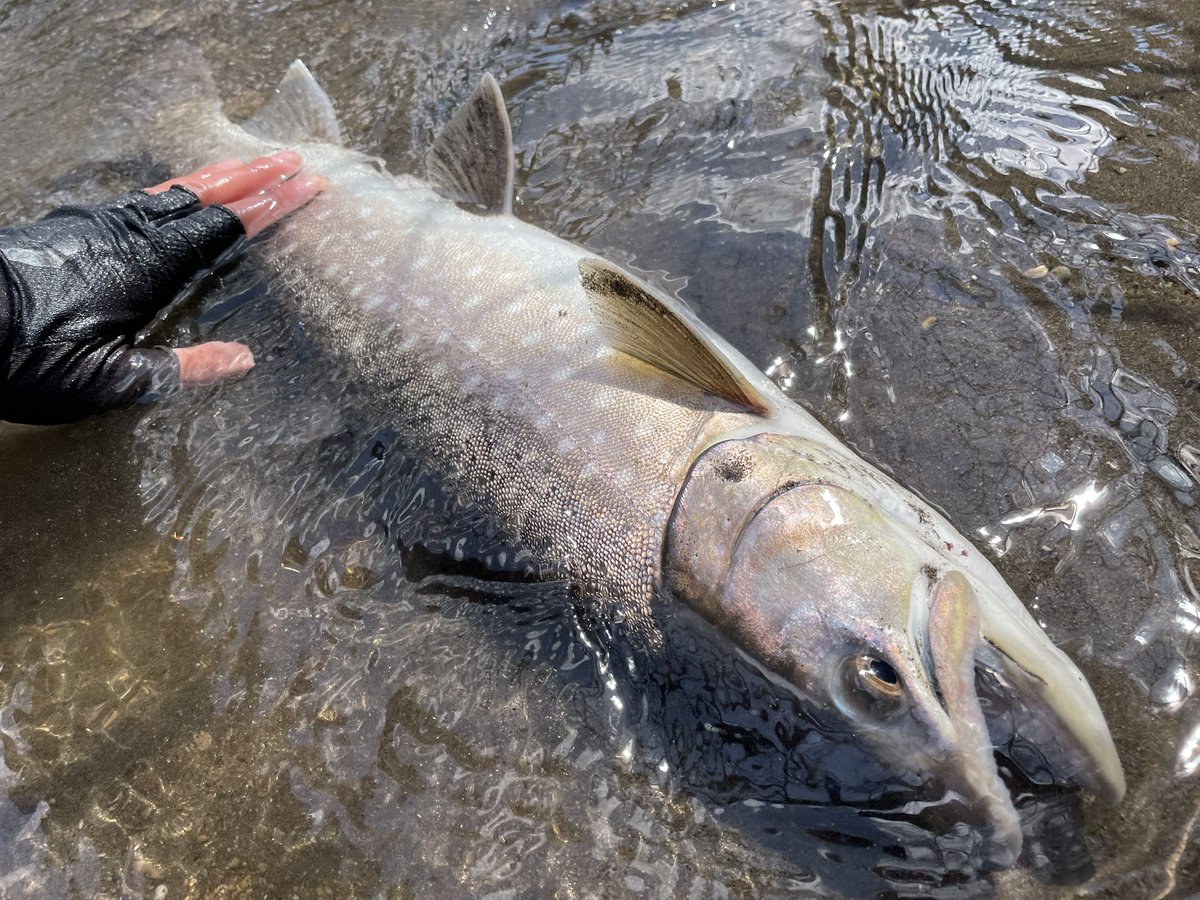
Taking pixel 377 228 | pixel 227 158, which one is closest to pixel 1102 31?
pixel 377 228

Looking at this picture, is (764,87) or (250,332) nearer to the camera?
(250,332)

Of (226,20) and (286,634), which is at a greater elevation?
Answer: (226,20)

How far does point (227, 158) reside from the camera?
4418mm

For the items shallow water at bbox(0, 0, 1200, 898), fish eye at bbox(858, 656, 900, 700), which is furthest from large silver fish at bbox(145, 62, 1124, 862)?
shallow water at bbox(0, 0, 1200, 898)

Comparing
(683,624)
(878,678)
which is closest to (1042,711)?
(878,678)

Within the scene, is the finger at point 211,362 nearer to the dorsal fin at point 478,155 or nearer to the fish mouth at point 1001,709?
the dorsal fin at point 478,155

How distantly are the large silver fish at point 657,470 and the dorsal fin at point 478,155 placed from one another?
10mm

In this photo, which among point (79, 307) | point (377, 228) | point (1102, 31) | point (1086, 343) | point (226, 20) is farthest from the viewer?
point (226, 20)

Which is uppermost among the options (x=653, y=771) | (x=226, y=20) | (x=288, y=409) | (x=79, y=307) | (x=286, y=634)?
(x=226, y=20)

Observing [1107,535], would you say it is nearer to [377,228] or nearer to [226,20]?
[377,228]

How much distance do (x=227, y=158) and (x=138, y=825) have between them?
3362mm

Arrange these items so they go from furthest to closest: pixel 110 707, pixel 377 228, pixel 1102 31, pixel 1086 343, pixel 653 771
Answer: pixel 1102 31, pixel 377 228, pixel 1086 343, pixel 110 707, pixel 653 771

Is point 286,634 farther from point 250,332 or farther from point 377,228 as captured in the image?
point 377,228

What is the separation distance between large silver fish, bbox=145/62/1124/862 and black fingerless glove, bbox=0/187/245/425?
513 millimetres
